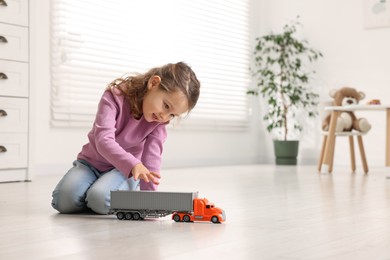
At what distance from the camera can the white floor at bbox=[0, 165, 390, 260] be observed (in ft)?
4.45

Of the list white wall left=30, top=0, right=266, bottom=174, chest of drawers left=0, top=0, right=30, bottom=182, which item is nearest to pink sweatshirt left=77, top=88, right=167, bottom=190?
chest of drawers left=0, top=0, right=30, bottom=182

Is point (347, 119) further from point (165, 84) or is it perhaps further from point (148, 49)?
point (165, 84)

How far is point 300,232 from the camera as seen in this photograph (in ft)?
5.56

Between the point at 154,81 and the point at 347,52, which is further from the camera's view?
the point at 347,52

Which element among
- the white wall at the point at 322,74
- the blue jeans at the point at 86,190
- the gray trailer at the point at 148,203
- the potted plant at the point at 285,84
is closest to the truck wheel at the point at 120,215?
the gray trailer at the point at 148,203

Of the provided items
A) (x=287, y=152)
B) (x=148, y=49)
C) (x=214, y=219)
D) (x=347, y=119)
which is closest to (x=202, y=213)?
(x=214, y=219)

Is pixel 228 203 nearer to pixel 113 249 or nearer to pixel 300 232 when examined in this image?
pixel 300 232

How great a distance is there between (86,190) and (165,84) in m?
0.46

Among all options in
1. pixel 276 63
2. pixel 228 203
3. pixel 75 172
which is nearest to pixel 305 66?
pixel 276 63

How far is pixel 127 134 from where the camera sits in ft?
6.82

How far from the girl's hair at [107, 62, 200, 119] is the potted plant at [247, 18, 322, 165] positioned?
159 inches

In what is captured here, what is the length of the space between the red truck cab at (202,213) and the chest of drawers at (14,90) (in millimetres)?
1858

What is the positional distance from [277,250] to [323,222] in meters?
0.56

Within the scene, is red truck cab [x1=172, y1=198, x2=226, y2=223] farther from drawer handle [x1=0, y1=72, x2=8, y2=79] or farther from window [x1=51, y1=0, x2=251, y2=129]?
window [x1=51, y1=0, x2=251, y2=129]
